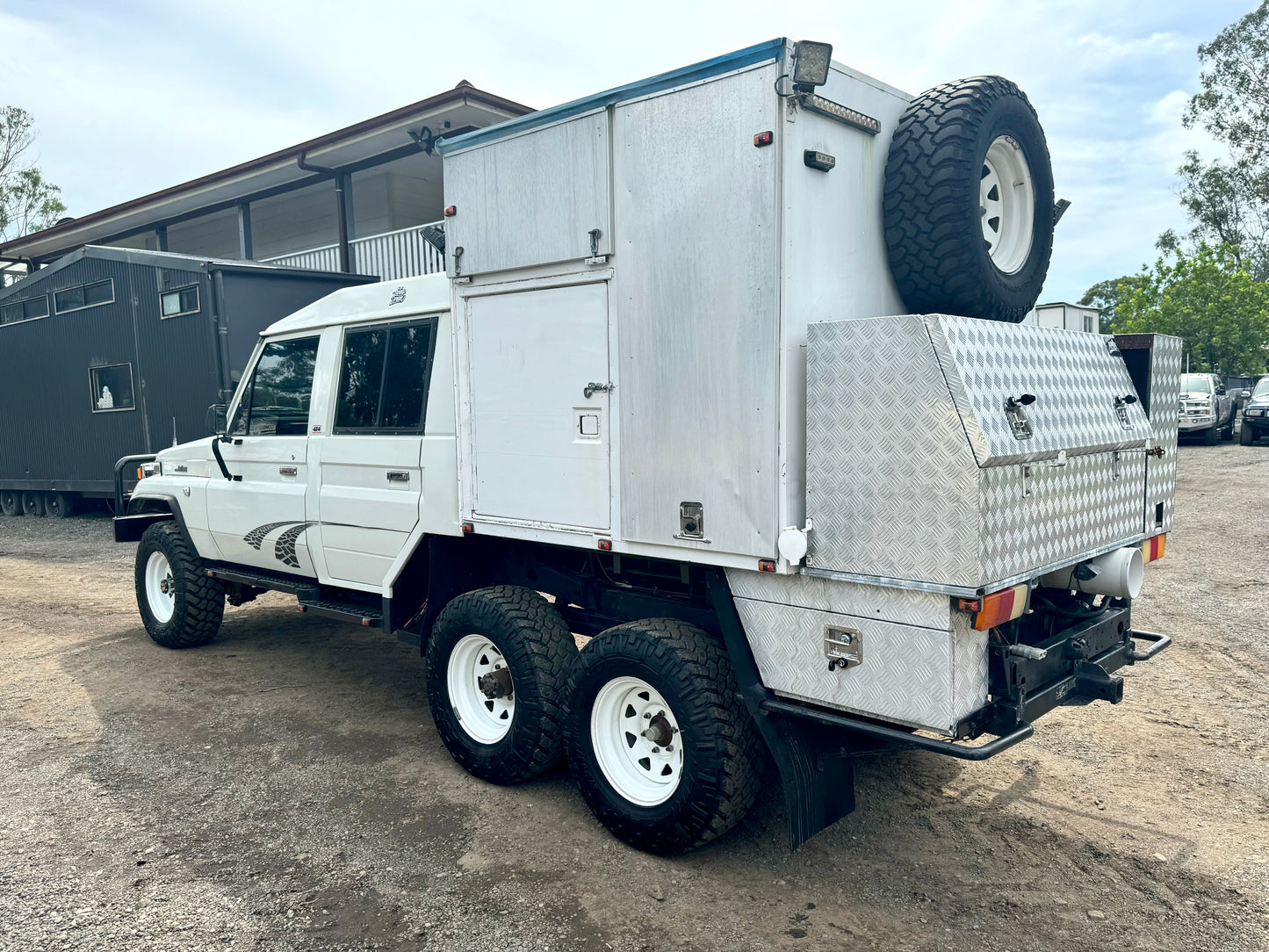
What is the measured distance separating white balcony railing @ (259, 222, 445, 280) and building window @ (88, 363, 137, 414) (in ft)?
10.6

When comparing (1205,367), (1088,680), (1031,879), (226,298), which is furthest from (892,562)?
(1205,367)

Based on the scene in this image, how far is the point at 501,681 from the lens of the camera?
446cm

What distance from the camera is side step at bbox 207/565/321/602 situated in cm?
572

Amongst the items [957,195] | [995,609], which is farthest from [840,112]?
[995,609]

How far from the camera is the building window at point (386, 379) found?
4871mm

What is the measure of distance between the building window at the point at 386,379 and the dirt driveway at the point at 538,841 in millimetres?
1751

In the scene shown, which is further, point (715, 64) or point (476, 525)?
point (476, 525)

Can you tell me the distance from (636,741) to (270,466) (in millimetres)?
3252

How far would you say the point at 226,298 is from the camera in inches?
377

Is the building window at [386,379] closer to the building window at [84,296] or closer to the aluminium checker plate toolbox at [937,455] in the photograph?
the aluminium checker plate toolbox at [937,455]

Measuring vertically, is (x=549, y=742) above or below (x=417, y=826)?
above

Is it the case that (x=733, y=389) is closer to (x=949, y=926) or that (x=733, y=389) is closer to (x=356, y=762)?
(x=949, y=926)

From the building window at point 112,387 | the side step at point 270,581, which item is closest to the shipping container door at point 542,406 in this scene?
the side step at point 270,581

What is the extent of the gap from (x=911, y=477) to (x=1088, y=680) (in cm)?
133
